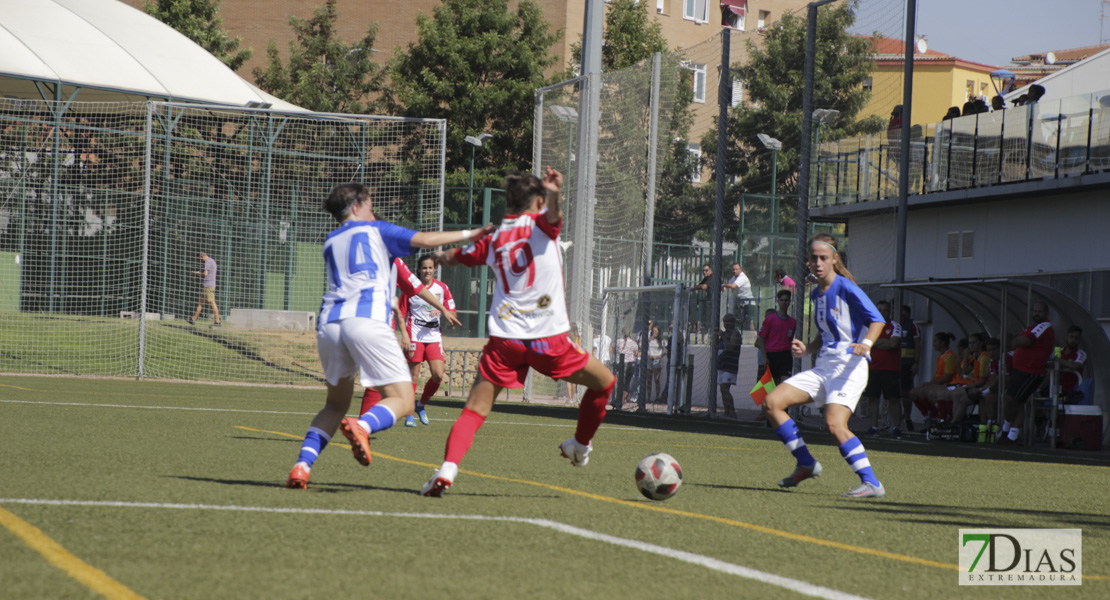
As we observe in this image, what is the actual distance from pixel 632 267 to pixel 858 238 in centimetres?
483

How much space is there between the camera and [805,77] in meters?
18.1

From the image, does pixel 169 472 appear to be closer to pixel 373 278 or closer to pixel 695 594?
pixel 373 278

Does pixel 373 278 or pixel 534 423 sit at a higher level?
pixel 373 278

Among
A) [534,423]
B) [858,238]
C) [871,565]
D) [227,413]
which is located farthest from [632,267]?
[871,565]

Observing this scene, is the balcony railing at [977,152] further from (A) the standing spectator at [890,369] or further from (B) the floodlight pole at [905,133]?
(A) the standing spectator at [890,369]

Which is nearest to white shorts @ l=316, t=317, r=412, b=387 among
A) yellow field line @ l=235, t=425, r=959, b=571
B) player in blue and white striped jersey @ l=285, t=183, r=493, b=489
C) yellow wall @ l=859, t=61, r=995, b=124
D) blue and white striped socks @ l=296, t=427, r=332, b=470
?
player in blue and white striped jersey @ l=285, t=183, r=493, b=489

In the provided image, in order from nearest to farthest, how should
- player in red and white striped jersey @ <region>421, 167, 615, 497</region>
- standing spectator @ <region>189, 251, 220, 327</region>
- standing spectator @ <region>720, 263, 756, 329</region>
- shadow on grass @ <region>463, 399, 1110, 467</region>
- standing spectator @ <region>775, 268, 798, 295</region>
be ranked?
1. player in red and white striped jersey @ <region>421, 167, 615, 497</region>
2. shadow on grass @ <region>463, 399, 1110, 467</region>
3. standing spectator @ <region>775, 268, 798, 295</region>
4. standing spectator @ <region>720, 263, 756, 329</region>
5. standing spectator @ <region>189, 251, 220, 327</region>

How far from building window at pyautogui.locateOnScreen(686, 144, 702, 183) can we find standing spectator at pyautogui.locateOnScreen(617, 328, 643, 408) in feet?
11.8

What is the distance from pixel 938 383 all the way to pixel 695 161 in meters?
7.44

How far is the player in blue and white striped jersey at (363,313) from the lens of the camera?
6.50 metres

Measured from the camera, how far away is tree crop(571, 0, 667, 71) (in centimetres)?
3853

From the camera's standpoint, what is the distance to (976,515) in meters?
6.90

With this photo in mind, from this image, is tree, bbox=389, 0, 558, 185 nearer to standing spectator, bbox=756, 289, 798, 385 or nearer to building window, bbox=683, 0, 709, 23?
building window, bbox=683, 0, 709, 23

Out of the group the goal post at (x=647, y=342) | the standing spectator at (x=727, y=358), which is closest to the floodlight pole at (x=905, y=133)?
the standing spectator at (x=727, y=358)
